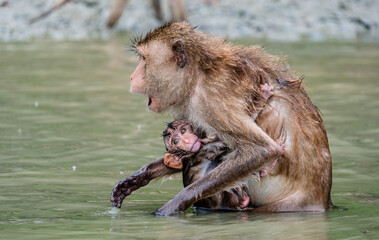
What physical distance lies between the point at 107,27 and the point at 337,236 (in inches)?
604

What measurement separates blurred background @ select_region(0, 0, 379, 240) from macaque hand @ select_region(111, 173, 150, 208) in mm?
79

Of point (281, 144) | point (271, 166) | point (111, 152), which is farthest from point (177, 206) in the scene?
point (111, 152)

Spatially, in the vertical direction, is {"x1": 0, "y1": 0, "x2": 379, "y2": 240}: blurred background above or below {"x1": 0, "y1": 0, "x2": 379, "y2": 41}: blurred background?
below

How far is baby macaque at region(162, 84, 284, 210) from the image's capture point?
602 centimetres

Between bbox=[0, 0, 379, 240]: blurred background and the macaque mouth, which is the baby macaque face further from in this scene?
bbox=[0, 0, 379, 240]: blurred background

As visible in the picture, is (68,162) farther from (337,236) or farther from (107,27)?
(107,27)

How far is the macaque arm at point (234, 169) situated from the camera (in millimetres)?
5688

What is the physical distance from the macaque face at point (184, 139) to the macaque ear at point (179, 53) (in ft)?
1.41

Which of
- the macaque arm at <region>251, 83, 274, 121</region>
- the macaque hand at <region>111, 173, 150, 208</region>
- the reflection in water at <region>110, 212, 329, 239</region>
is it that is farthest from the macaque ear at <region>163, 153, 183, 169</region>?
the macaque arm at <region>251, 83, 274, 121</region>

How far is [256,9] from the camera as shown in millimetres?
21375

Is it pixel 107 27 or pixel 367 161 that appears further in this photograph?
pixel 107 27

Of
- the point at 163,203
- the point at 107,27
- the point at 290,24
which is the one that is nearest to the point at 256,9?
the point at 290,24

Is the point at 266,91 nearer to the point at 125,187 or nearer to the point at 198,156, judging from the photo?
the point at 198,156

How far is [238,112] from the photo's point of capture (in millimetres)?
5691
